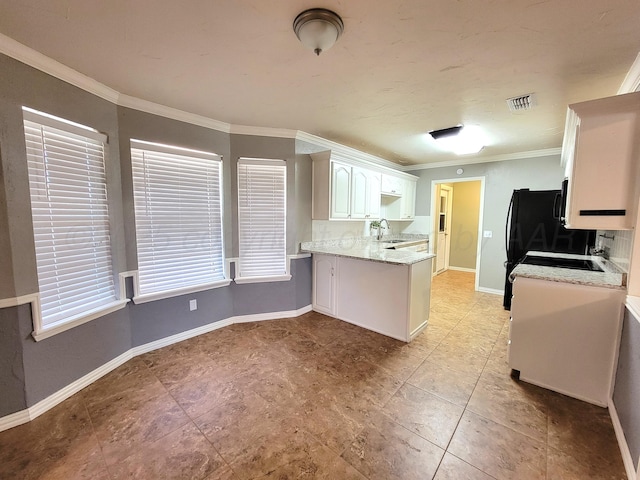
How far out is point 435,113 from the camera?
8.86ft

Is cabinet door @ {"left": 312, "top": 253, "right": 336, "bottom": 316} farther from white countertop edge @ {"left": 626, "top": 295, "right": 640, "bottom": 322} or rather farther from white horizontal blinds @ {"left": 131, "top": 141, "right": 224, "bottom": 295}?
white countertop edge @ {"left": 626, "top": 295, "right": 640, "bottom": 322}

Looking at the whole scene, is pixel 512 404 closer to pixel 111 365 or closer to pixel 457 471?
pixel 457 471

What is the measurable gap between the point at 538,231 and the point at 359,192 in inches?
98.1

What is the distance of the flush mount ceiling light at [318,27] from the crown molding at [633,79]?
1978 mm

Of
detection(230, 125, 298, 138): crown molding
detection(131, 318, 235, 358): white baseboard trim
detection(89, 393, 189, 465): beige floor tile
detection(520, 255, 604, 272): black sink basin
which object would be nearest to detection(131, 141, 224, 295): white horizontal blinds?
detection(230, 125, 298, 138): crown molding

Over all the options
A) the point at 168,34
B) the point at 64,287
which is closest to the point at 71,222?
the point at 64,287

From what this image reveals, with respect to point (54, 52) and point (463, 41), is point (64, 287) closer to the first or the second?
point (54, 52)

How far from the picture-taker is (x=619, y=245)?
2242 mm

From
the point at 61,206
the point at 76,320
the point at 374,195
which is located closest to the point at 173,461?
the point at 76,320

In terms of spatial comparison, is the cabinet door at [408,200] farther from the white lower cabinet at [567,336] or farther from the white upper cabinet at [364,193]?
the white lower cabinet at [567,336]

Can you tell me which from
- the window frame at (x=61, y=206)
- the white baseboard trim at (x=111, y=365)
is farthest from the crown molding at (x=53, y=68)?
the white baseboard trim at (x=111, y=365)

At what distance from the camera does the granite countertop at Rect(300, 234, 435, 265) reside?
9.91 ft

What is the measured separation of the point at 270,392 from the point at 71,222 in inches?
80.8

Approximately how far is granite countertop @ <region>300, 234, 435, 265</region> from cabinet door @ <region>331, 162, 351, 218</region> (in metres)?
0.51
